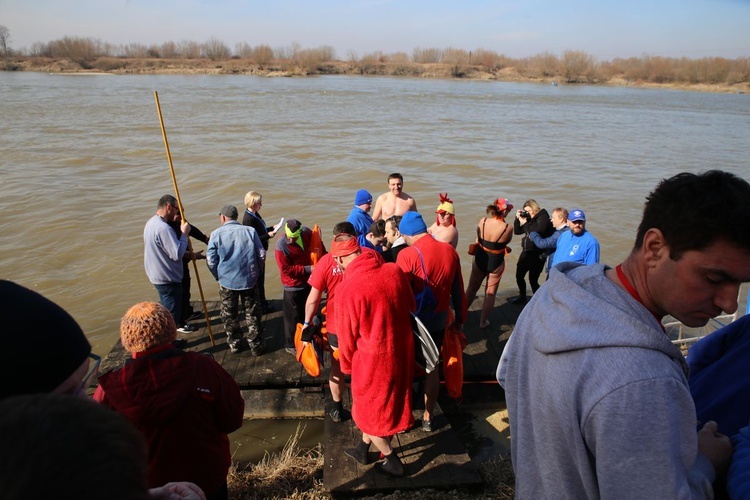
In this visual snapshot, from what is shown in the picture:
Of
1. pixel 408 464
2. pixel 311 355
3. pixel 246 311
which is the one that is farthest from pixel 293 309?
pixel 408 464

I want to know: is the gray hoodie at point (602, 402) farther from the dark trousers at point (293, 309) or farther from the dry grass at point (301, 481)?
the dark trousers at point (293, 309)

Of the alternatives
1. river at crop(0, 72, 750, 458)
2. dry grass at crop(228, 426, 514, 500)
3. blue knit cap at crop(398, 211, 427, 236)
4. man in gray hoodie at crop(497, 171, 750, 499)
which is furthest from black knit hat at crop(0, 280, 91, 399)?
river at crop(0, 72, 750, 458)

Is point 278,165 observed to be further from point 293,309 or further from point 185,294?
point 293,309

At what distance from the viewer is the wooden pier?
3625 mm

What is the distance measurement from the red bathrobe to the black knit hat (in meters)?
1.89

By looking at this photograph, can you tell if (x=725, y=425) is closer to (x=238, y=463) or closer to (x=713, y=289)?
(x=713, y=289)

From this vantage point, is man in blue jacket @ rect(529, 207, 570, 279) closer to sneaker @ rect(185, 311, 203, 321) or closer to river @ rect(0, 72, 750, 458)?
river @ rect(0, 72, 750, 458)

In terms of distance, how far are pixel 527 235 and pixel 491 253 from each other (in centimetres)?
87

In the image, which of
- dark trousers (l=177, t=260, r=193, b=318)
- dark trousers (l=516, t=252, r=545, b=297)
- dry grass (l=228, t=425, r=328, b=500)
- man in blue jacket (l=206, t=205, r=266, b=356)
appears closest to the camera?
dry grass (l=228, t=425, r=328, b=500)

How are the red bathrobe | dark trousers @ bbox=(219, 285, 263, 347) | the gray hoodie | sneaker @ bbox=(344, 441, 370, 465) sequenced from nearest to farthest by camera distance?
the gray hoodie, the red bathrobe, sneaker @ bbox=(344, 441, 370, 465), dark trousers @ bbox=(219, 285, 263, 347)

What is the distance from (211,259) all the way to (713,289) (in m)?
4.64

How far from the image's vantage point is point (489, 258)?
5.94 meters

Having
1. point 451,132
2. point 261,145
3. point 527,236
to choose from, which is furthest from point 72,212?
point 451,132

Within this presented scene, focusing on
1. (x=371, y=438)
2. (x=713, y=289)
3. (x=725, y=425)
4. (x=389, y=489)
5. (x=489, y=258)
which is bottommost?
(x=389, y=489)
